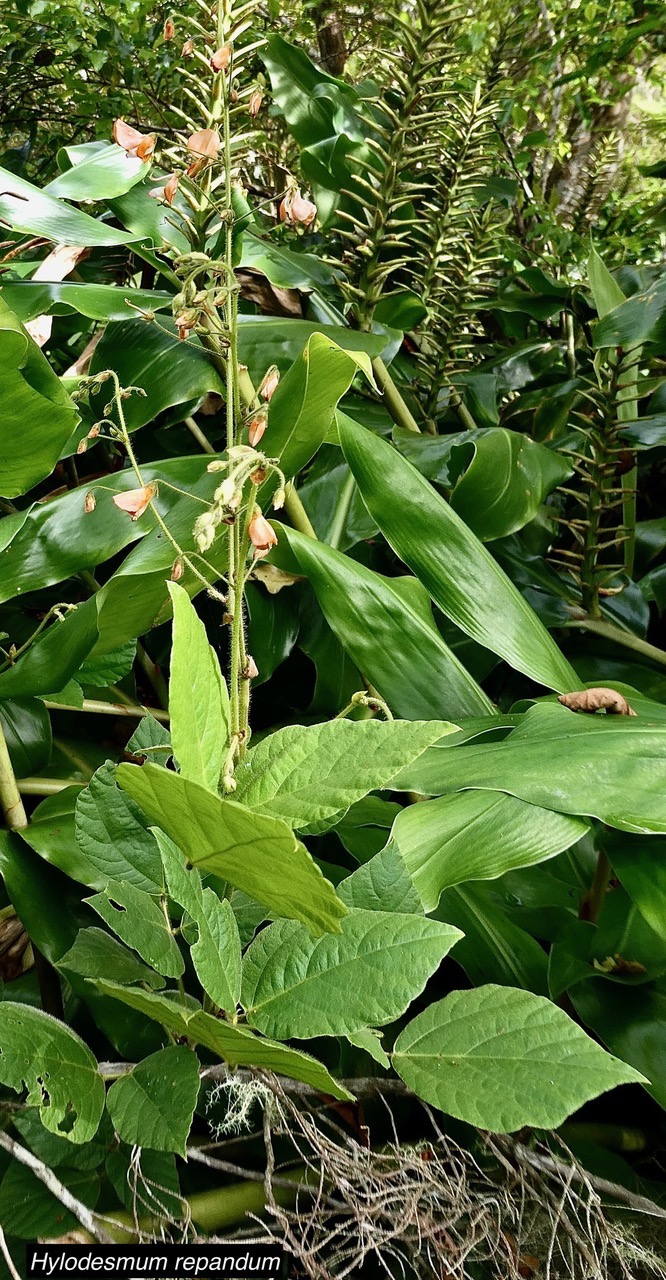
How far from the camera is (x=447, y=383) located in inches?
36.5

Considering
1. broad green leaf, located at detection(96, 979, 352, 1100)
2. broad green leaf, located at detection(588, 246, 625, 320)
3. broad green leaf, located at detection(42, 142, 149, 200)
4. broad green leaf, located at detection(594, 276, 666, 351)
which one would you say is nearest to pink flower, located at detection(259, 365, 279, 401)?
broad green leaf, located at detection(96, 979, 352, 1100)

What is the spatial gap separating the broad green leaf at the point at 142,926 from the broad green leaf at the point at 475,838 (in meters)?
0.11

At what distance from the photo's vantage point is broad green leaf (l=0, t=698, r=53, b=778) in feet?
1.92

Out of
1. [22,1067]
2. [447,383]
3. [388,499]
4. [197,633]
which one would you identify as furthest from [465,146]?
[22,1067]

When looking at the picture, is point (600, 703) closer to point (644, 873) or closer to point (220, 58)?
point (644, 873)

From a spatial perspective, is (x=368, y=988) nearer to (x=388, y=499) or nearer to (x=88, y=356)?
(x=388, y=499)

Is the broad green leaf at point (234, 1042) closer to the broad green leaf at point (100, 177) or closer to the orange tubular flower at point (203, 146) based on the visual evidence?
the orange tubular flower at point (203, 146)

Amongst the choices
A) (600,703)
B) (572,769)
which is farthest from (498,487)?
(572,769)

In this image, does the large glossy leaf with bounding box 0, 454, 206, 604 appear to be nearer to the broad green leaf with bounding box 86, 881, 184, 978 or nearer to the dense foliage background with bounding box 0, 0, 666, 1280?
the dense foliage background with bounding box 0, 0, 666, 1280

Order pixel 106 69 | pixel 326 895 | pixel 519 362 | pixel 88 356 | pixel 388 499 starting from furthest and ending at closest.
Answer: pixel 106 69, pixel 519 362, pixel 88 356, pixel 388 499, pixel 326 895

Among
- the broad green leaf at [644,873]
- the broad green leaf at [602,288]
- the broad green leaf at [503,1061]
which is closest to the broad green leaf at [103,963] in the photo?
the broad green leaf at [503,1061]

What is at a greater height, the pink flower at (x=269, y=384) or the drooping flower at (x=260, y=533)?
the pink flower at (x=269, y=384)

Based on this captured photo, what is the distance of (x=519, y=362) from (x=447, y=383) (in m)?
0.17

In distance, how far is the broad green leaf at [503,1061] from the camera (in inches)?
11.1
